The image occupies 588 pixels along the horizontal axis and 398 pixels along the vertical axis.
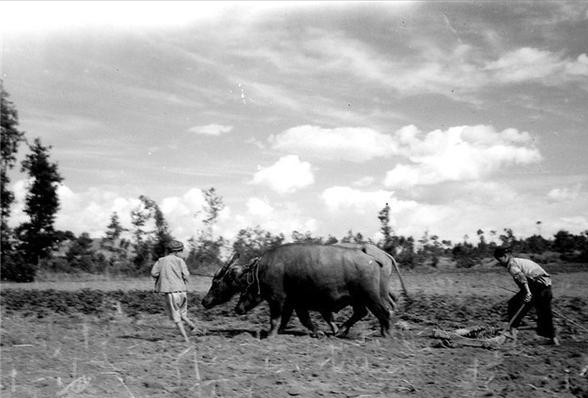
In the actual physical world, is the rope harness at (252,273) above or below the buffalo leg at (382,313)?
above

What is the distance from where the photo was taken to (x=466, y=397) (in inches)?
232

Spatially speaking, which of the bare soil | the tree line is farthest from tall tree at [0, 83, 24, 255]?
the bare soil

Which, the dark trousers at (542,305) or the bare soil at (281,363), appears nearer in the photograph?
the bare soil at (281,363)

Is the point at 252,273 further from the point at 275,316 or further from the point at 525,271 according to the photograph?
the point at 525,271

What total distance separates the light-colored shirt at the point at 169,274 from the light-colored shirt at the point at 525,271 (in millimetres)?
4977

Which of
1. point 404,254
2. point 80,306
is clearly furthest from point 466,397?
point 404,254

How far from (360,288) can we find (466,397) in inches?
146

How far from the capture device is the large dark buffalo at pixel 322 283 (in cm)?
950

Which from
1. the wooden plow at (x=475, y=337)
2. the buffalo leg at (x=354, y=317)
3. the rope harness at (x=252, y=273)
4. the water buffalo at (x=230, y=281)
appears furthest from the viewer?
the water buffalo at (x=230, y=281)

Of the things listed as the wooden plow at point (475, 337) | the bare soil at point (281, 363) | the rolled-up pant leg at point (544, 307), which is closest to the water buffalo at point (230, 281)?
the bare soil at point (281, 363)

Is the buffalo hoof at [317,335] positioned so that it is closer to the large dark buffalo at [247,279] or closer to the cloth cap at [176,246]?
the large dark buffalo at [247,279]

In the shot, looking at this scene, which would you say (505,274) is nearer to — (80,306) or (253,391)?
(80,306)

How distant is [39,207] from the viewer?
35.2m

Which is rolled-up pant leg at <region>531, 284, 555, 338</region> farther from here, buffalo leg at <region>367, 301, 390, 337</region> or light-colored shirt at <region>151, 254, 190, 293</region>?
light-colored shirt at <region>151, 254, 190, 293</region>
